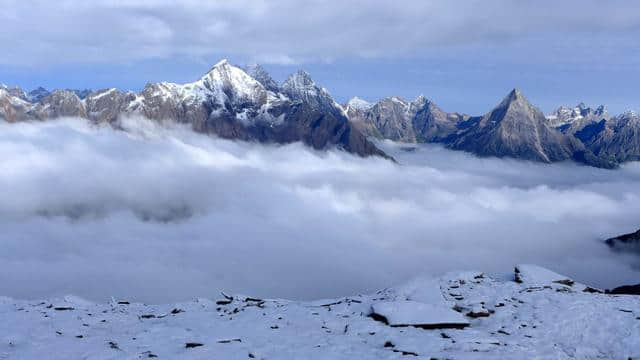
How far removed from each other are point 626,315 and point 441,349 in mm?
14220

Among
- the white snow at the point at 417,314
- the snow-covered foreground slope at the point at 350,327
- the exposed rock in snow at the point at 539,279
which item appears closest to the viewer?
the snow-covered foreground slope at the point at 350,327

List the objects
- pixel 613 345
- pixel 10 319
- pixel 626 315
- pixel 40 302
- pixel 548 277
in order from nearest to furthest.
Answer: pixel 613 345 → pixel 626 315 → pixel 10 319 → pixel 40 302 → pixel 548 277

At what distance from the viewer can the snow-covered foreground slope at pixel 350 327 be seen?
105 feet

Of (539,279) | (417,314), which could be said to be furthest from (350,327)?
(539,279)

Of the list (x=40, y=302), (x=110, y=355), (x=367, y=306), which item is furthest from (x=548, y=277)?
(x=40, y=302)

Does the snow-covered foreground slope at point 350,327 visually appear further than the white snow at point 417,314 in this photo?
No

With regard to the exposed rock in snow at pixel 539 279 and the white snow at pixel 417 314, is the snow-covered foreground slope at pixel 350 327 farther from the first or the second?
the exposed rock in snow at pixel 539 279

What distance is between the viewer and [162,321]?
4119cm

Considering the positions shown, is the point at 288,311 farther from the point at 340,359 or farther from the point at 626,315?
the point at 626,315

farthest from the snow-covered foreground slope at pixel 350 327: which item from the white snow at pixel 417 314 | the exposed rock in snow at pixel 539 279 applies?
the exposed rock in snow at pixel 539 279

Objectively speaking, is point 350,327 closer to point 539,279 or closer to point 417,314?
point 417,314

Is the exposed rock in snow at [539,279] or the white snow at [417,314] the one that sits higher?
the white snow at [417,314]

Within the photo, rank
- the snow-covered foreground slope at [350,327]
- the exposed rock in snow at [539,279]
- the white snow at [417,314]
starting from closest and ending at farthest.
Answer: the snow-covered foreground slope at [350,327] < the white snow at [417,314] < the exposed rock in snow at [539,279]

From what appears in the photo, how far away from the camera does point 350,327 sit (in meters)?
37.4
